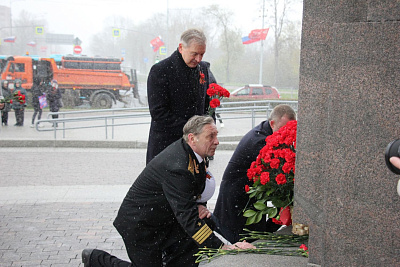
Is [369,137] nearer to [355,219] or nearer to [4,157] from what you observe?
[355,219]

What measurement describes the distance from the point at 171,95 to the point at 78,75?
2137cm

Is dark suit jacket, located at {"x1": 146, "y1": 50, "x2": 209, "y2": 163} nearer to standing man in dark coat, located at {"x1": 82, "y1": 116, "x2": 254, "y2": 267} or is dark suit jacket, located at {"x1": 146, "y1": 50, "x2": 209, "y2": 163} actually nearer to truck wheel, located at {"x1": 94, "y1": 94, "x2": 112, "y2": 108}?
standing man in dark coat, located at {"x1": 82, "y1": 116, "x2": 254, "y2": 267}

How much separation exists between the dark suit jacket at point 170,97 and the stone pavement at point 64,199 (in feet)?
4.22

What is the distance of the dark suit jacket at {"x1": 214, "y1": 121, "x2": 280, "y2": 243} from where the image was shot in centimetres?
388

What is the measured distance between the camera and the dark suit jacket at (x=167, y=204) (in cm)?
293

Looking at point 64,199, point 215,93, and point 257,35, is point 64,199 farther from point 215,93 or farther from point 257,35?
point 257,35

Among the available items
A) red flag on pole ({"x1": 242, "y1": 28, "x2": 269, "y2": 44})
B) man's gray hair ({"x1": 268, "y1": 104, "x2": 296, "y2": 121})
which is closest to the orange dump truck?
red flag on pole ({"x1": 242, "y1": 28, "x2": 269, "y2": 44})

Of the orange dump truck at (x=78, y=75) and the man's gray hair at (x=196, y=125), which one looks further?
the orange dump truck at (x=78, y=75)

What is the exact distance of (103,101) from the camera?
78.5ft

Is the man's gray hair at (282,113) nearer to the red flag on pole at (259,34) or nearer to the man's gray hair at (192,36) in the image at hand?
the man's gray hair at (192,36)

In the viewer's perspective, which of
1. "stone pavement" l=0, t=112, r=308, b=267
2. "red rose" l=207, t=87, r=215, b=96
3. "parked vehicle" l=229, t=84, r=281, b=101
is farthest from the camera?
"parked vehicle" l=229, t=84, r=281, b=101

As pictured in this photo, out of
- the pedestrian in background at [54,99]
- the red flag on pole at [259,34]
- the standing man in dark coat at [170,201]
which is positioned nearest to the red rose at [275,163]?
the standing man in dark coat at [170,201]

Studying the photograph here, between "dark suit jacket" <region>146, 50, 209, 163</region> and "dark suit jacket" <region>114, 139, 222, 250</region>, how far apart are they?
0.70m

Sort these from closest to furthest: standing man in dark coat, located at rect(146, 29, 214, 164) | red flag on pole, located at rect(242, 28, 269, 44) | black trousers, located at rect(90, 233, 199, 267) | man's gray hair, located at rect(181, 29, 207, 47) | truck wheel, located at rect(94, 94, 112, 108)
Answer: black trousers, located at rect(90, 233, 199, 267) → man's gray hair, located at rect(181, 29, 207, 47) → standing man in dark coat, located at rect(146, 29, 214, 164) → truck wheel, located at rect(94, 94, 112, 108) → red flag on pole, located at rect(242, 28, 269, 44)
